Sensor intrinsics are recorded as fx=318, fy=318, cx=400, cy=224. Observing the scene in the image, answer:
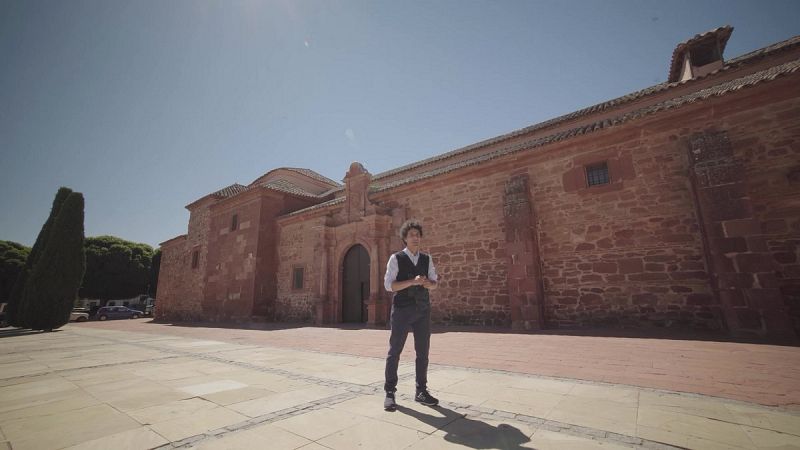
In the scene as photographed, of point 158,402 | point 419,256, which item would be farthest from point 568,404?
point 158,402

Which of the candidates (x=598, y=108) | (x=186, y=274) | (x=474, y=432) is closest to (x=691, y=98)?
(x=598, y=108)

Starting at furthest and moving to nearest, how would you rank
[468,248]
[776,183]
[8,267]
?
[8,267], [468,248], [776,183]

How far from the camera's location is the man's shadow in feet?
6.59

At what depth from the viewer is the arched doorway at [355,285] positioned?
505 inches

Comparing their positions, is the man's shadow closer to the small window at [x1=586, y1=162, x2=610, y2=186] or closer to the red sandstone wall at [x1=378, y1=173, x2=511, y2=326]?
the red sandstone wall at [x1=378, y1=173, x2=511, y2=326]

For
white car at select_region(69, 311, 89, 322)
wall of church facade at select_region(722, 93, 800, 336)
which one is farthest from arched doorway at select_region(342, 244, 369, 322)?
white car at select_region(69, 311, 89, 322)

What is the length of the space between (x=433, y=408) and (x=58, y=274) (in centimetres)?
1819

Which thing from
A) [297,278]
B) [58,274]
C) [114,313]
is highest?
[58,274]

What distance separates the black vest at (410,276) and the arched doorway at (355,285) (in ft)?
31.6

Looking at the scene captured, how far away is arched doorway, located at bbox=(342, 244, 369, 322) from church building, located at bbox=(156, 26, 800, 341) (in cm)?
6

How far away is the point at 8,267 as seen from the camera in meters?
30.8

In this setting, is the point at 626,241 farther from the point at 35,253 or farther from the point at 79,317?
the point at 79,317

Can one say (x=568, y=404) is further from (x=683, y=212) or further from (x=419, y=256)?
(x=683, y=212)

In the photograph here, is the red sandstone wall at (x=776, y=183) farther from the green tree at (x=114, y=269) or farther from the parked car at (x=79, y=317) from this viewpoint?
the green tree at (x=114, y=269)
